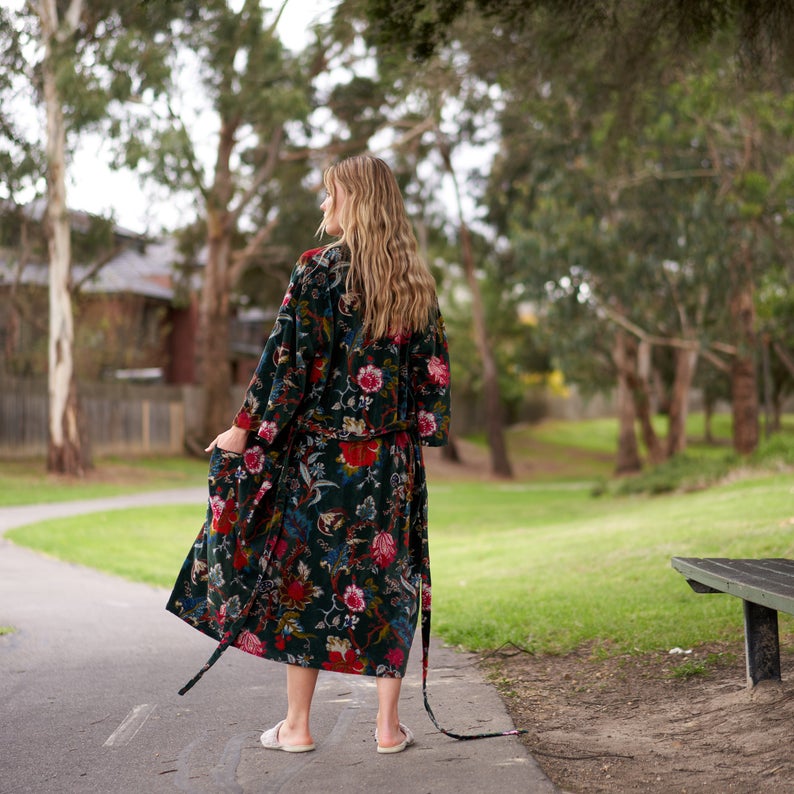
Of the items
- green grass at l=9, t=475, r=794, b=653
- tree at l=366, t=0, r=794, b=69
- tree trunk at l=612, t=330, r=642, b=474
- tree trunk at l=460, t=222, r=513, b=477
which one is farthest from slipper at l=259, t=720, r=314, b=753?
tree trunk at l=460, t=222, r=513, b=477

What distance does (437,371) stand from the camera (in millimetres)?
3928

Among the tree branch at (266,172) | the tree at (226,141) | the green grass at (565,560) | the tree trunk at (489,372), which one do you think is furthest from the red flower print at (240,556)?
the tree trunk at (489,372)

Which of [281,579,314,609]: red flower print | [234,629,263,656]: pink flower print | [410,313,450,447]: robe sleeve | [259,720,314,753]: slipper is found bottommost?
[259,720,314,753]: slipper

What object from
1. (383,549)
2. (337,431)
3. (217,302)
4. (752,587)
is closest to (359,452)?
(337,431)

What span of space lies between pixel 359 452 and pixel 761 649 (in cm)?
184

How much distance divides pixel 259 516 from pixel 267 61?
19.8m

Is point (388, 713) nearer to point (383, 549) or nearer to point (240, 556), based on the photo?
point (383, 549)

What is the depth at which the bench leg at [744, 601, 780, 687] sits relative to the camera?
4215 mm

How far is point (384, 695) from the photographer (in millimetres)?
3678

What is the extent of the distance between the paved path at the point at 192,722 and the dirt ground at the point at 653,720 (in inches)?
6.7

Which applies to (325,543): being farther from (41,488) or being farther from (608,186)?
(608,186)

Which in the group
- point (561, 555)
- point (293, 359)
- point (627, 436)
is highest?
point (293, 359)

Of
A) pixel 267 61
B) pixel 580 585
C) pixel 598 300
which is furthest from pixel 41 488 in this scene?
pixel 580 585

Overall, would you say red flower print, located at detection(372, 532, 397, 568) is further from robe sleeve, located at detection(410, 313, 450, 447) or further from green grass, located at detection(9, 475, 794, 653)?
green grass, located at detection(9, 475, 794, 653)
